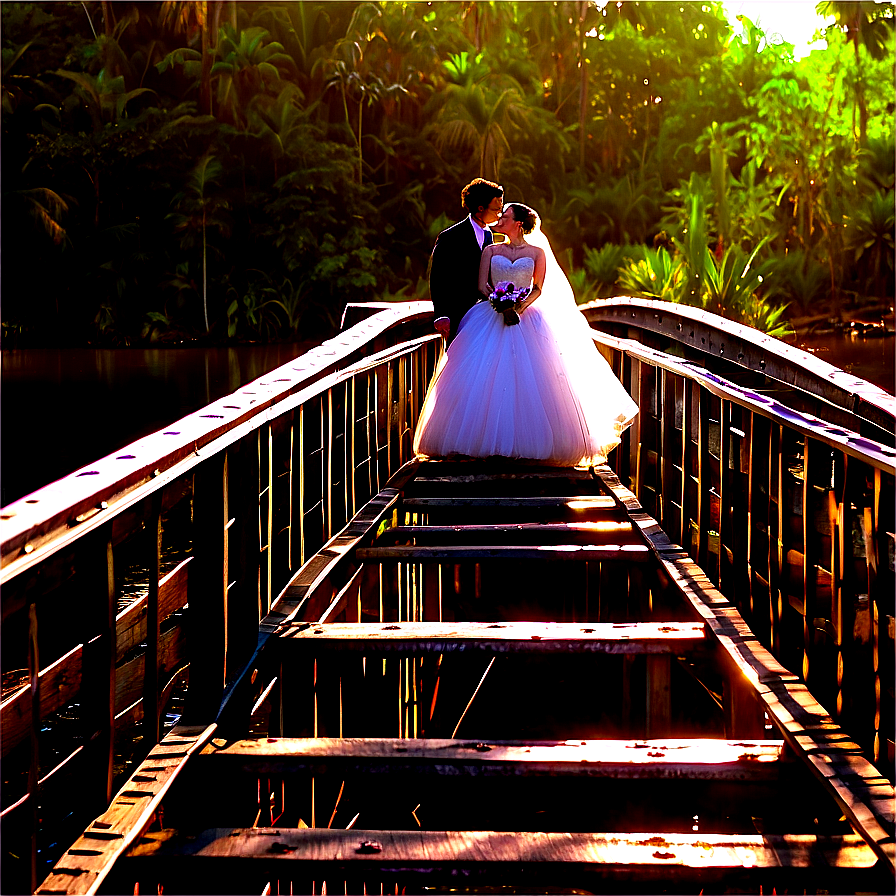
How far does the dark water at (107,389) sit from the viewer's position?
1441 centimetres

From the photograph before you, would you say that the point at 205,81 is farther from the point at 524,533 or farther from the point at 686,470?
the point at 686,470

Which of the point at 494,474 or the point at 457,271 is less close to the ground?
the point at 457,271

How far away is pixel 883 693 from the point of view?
2932 millimetres

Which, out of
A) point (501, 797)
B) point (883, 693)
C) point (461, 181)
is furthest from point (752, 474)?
point (461, 181)

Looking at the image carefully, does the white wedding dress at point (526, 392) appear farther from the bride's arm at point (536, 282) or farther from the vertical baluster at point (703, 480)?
the vertical baluster at point (703, 480)

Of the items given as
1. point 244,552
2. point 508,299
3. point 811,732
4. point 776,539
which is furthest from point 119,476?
point 508,299

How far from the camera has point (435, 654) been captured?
14.1 feet

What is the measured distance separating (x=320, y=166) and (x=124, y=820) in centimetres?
3166

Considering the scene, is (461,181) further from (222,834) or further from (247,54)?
(222,834)

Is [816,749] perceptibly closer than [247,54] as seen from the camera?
Yes

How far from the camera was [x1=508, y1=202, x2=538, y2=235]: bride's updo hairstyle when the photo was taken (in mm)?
7062

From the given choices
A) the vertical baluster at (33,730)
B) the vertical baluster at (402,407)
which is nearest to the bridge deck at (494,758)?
the vertical baluster at (33,730)

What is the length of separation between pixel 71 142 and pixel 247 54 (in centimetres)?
543

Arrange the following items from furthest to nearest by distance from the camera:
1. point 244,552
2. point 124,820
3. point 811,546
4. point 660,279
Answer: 1. point 660,279
2. point 244,552
3. point 811,546
4. point 124,820
